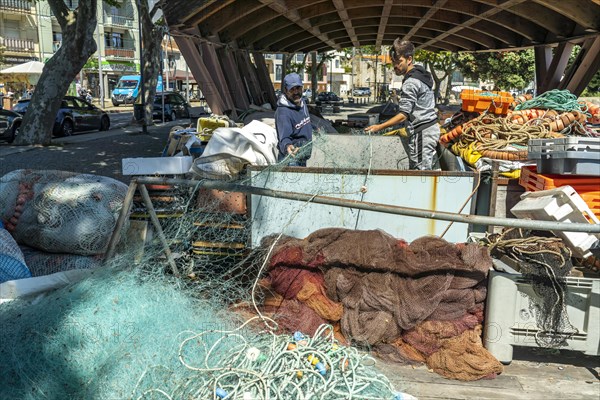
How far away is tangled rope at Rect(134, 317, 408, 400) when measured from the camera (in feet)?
10.3

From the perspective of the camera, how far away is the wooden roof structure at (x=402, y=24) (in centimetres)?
984

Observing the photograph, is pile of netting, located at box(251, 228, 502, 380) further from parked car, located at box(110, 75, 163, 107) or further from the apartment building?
parked car, located at box(110, 75, 163, 107)

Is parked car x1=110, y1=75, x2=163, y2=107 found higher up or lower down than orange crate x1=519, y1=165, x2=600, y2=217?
higher up

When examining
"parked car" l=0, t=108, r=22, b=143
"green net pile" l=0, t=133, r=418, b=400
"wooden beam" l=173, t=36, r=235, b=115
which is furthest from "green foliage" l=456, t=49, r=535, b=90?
"green net pile" l=0, t=133, r=418, b=400

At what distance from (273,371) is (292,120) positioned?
10.3 feet

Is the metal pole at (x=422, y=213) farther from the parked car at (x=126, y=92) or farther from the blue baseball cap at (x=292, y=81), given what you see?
the parked car at (x=126, y=92)

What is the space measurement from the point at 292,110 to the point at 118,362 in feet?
11.3

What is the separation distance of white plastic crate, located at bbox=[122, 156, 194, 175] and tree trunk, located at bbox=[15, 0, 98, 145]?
11595 millimetres

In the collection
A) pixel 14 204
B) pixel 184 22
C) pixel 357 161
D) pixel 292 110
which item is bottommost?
pixel 14 204

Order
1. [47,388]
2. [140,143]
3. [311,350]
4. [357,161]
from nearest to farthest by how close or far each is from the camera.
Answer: [47,388], [311,350], [357,161], [140,143]

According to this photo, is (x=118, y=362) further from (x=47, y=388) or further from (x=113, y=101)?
(x=113, y=101)

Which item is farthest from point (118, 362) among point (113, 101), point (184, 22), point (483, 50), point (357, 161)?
point (113, 101)

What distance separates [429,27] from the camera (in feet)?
49.4

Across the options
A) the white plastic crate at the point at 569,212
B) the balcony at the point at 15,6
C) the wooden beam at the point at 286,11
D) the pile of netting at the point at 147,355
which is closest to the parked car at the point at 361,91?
the balcony at the point at 15,6
